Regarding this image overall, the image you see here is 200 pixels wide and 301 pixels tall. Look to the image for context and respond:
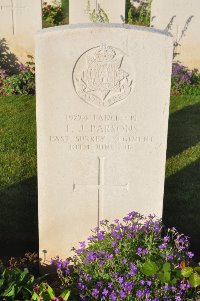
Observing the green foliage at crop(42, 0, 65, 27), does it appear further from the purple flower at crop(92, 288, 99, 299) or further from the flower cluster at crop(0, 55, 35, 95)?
the purple flower at crop(92, 288, 99, 299)

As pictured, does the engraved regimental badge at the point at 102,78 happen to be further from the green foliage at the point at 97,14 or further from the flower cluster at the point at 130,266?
the green foliage at the point at 97,14

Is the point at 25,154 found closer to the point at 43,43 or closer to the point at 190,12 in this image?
the point at 43,43

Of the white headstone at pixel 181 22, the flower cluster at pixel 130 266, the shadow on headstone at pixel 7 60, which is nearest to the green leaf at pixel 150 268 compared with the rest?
the flower cluster at pixel 130 266

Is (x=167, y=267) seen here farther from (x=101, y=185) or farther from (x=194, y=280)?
(x=101, y=185)

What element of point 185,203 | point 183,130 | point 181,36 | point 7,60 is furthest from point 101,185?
point 7,60

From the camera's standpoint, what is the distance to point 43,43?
3.42 metres

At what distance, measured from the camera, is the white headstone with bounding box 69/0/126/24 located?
8867 millimetres

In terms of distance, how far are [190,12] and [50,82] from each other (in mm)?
6121

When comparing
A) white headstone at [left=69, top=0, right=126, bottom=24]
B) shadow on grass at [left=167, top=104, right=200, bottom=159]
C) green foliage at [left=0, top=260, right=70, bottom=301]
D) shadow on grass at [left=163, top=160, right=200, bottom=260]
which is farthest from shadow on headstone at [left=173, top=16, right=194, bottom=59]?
green foliage at [left=0, top=260, right=70, bottom=301]

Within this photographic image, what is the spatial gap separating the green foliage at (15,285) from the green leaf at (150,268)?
2.51 feet

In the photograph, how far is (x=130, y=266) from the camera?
11.1 ft

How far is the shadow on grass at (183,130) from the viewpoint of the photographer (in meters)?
6.69

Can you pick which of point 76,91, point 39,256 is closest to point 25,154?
point 39,256

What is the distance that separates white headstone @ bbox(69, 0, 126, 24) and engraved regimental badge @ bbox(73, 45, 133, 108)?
5.65 meters
